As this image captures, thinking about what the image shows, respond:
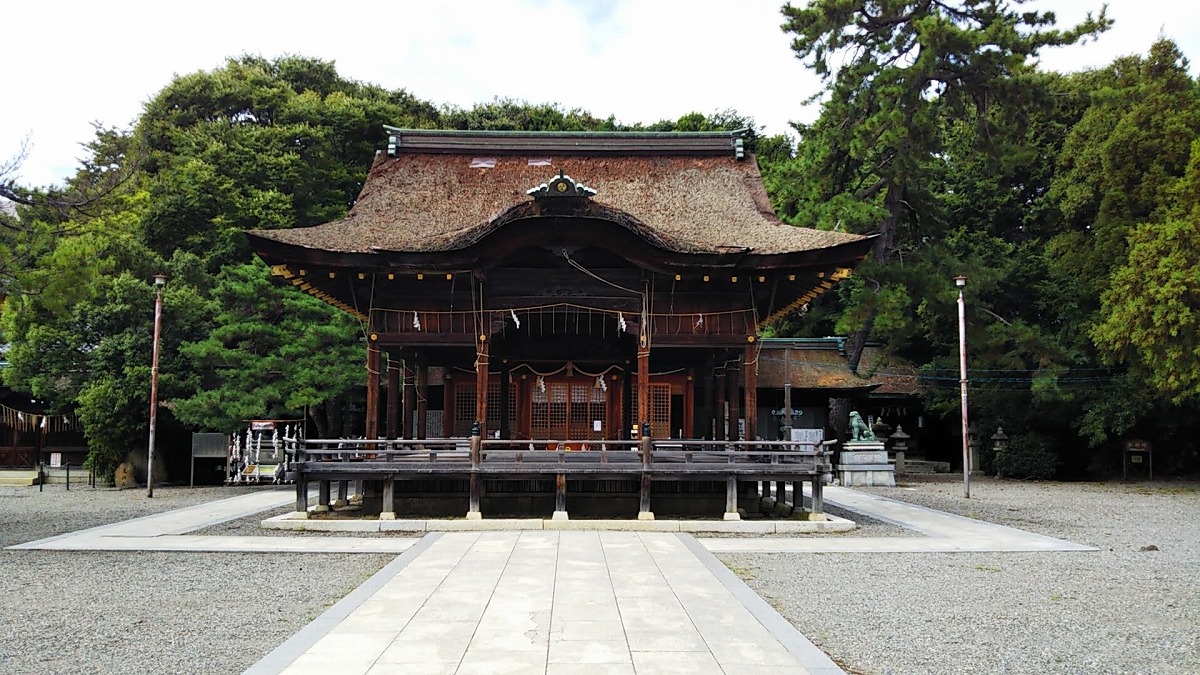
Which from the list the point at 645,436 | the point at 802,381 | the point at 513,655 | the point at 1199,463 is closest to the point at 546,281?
the point at 645,436

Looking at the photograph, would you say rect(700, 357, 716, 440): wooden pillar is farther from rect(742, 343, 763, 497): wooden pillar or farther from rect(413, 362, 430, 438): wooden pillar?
rect(413, 362, 430, 438): wooden pillar

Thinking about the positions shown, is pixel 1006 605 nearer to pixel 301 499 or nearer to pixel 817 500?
pixel 817 500

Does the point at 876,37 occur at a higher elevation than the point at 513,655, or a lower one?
higher

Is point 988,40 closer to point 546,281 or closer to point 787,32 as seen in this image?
point 787,32

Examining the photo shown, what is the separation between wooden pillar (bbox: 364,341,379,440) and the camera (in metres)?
15.2

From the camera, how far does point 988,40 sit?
24.3 m

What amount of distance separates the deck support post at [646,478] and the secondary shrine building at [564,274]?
0.75 metres

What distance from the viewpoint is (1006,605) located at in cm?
815

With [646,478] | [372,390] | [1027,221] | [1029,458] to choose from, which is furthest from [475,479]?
[1027,221]

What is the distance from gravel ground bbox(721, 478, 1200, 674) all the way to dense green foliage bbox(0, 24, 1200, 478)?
12771 mm

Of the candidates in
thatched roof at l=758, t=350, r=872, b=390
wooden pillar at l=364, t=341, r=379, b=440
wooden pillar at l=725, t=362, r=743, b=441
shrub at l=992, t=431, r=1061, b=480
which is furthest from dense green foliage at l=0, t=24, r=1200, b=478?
wooden pillar at l=725, t=362, r=743, b=441

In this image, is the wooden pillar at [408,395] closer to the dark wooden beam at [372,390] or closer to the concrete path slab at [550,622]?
the dark wooden beam at [372,390]

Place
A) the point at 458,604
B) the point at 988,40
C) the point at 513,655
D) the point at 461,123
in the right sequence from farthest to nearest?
the point at 461,123 < the point at 988,40 < the point at 458,604 < the point at 513,655

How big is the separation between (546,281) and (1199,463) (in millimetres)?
25774
